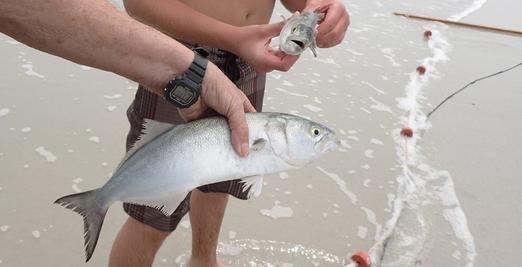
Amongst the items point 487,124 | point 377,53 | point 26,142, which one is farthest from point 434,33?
point 26,142

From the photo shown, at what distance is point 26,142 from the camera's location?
357 cm

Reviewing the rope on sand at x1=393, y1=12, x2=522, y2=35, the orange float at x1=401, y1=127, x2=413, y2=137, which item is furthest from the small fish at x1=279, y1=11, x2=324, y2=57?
the rope on sand at x1=393, y1=12, x2=522, y2=35

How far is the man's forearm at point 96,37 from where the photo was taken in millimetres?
1323

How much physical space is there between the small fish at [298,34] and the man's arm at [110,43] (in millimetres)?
289

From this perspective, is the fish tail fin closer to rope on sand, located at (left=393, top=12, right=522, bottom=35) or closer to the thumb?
the thumb

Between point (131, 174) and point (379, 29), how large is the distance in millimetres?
6340

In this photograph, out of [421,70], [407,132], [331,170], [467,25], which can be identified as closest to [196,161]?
[331,170]

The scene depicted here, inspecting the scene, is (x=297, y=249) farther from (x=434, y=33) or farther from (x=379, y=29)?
(x=434, y=33)

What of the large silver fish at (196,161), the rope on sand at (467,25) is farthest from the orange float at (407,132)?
the rope on sand at (467,25)

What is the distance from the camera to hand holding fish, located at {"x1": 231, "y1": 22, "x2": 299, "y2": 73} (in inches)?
77.8

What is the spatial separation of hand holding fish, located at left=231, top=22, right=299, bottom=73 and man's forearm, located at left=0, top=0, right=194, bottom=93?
0.45 m

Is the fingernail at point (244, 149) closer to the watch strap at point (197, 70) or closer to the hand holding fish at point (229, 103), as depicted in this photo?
the hand holding fish at point (229, 103)

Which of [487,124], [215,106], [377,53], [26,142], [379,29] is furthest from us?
[379,29]

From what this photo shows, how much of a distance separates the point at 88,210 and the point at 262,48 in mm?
909
